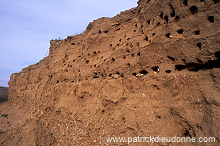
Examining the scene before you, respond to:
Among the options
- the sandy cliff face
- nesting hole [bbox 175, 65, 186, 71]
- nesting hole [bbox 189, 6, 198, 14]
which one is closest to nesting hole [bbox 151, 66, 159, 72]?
the sandy cliff face

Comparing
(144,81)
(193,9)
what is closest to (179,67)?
(144,81)

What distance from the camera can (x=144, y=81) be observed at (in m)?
3.28

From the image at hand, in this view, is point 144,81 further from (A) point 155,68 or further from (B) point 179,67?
(B) point 179,67

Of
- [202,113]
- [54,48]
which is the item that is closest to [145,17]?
[202,113]

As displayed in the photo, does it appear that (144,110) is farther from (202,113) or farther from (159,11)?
(159,11)

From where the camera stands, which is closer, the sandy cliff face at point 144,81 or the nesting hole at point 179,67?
the sandy cliff face at point 144,81

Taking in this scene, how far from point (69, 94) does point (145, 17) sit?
388 centimetres

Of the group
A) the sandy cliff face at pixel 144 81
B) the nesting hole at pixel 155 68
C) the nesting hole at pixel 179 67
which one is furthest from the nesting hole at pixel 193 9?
the nesting hole at pixel 155 68

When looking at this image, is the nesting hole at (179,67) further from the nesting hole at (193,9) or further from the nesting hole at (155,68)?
the nesting hole at (193,9)

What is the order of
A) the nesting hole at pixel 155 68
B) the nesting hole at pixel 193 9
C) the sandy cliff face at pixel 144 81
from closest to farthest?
the sandy cliff face at pixel 144 81 < the nesting hole at pixel 193 9 < the nesting hole at pixel 155 68

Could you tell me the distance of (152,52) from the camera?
3.35 m

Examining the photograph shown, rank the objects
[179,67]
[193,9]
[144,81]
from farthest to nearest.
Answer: [144,81], [179,67], [193,9]

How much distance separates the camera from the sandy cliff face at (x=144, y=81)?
251 cm

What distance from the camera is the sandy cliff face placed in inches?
98.8
